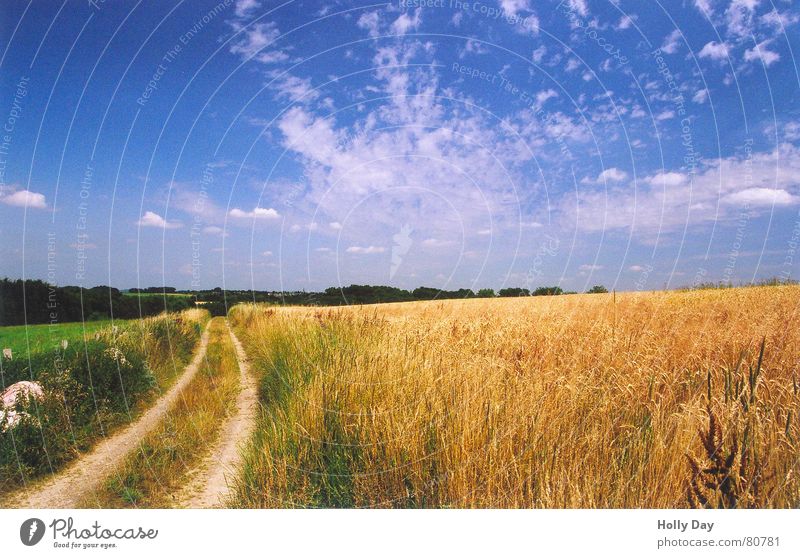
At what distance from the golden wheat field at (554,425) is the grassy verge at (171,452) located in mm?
1235

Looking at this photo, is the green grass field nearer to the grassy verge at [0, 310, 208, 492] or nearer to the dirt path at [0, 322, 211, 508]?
the grassy verge at [0, 310, 208, 492]

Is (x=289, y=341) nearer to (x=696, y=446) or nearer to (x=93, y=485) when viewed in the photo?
(x=93, y=485)

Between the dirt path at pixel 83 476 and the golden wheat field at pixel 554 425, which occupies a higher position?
the golden wheat field at pixel 554 425

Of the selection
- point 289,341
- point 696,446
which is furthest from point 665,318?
point 289,341

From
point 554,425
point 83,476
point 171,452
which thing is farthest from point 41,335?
point 554,425

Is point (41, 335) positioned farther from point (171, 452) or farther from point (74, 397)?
point (171, 452)

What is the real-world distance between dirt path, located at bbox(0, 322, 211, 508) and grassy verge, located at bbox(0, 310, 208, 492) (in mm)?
163

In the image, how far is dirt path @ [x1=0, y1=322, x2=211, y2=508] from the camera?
4324 mm
